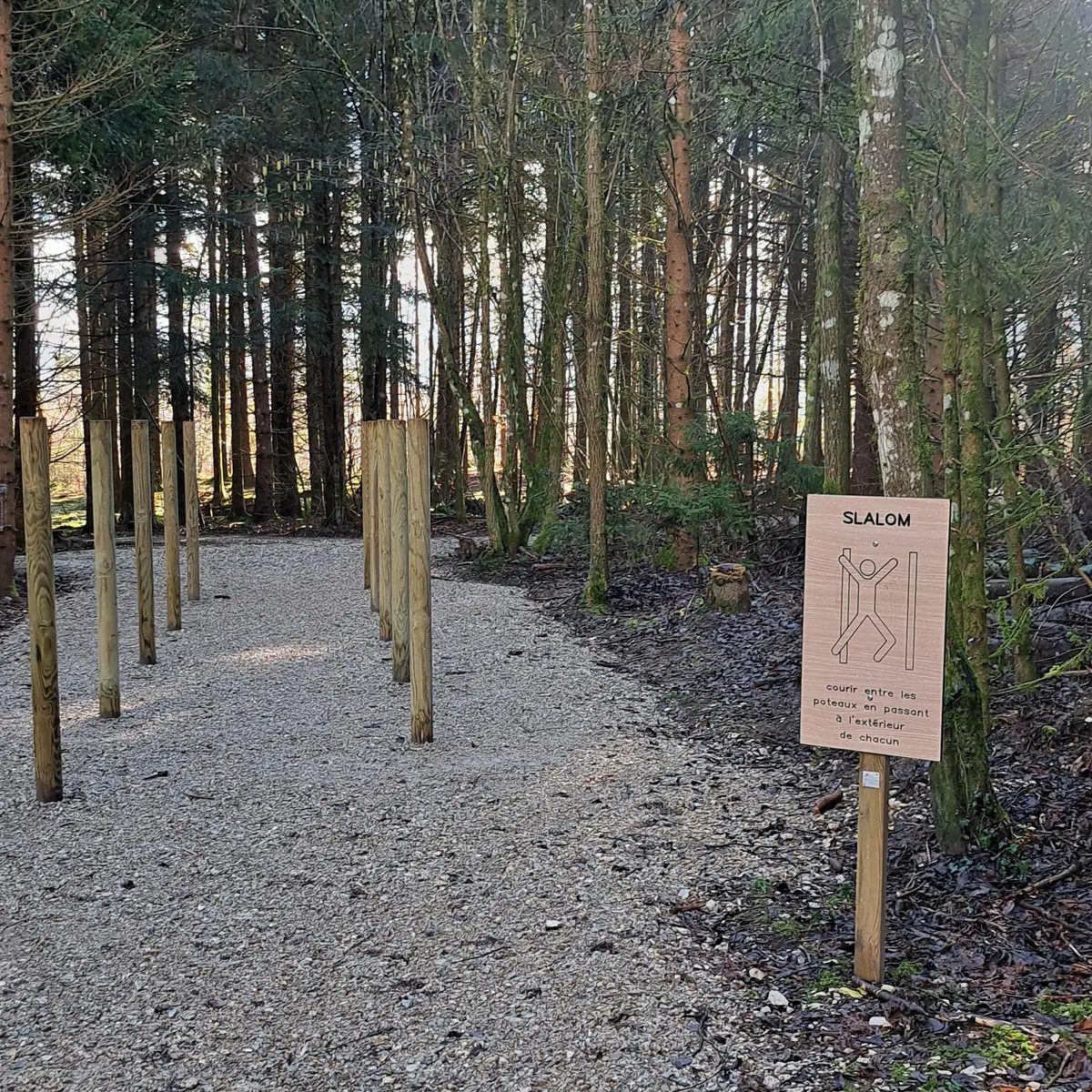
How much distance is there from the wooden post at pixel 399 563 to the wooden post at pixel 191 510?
11.7 ft

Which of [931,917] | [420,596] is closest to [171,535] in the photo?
[420,596]

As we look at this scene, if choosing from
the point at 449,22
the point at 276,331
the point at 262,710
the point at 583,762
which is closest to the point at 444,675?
the point at 262,710

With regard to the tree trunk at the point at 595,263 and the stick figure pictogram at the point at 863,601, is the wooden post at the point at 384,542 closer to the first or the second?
the tree trunk at the point at 595,263

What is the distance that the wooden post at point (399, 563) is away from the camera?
664cm

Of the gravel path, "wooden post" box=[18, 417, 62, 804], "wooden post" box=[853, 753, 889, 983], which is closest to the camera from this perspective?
the gravel path

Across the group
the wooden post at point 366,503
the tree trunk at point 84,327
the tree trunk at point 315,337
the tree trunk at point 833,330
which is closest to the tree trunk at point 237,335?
the tree trunk at point 315,337

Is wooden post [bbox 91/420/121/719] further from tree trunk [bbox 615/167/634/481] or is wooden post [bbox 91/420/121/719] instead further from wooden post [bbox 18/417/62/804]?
tree trunk [bbox 615/167/634/481]

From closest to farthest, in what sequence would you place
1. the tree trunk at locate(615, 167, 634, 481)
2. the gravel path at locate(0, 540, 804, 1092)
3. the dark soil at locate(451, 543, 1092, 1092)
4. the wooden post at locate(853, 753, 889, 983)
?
the dark soil at locate(451, 543, 1092, 1092), the gravel path at locate(0, 540, 804, 1092), the wooden post at locate(853, 753, 889, 983), the tree trunk at locate(615, 167, 634, 481)

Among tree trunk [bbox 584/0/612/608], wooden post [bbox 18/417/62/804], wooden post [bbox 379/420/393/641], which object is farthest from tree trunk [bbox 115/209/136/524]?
wooden post [bbox 18/417/62/804]

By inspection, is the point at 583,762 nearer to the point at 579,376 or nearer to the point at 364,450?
the point at 364,450

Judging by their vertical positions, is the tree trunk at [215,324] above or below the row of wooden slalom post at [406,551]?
above

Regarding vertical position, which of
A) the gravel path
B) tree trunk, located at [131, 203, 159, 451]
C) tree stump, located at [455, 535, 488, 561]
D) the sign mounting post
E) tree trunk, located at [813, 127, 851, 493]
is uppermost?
tree trunk, located at [131, 203, 159, 451]

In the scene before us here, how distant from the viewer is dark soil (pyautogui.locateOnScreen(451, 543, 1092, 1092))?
A: 8.64ft

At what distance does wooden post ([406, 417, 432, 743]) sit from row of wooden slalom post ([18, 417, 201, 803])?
67.0 inches
